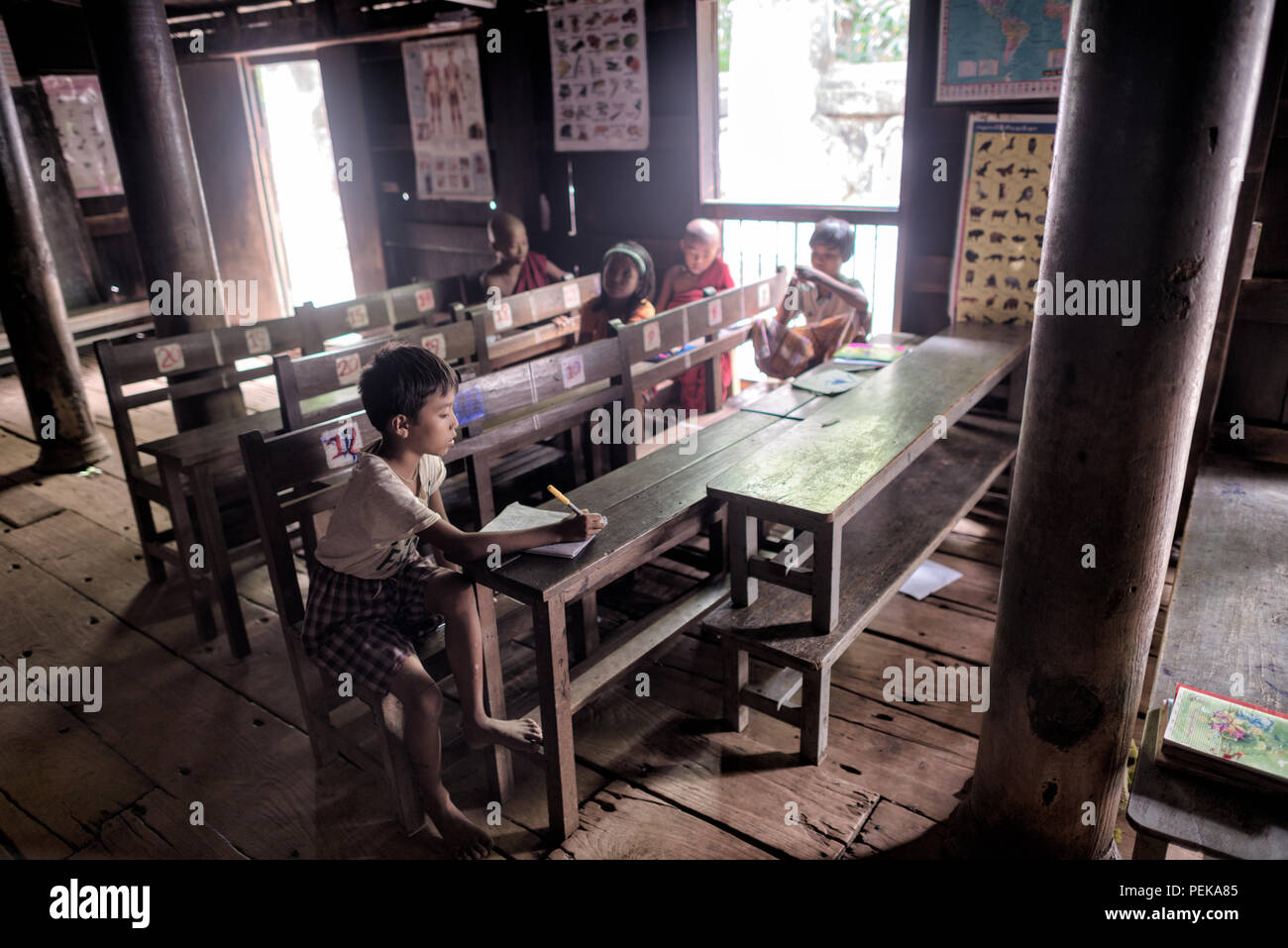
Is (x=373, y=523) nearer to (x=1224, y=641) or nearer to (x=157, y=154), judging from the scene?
(x=1224, y=641)

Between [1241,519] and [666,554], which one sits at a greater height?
[1241,519]

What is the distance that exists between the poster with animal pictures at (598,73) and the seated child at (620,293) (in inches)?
41.5

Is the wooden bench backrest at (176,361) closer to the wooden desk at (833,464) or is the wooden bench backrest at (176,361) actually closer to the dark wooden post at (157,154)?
the dark wooden post at (157,154)

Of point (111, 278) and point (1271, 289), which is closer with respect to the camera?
point (1271, 289)

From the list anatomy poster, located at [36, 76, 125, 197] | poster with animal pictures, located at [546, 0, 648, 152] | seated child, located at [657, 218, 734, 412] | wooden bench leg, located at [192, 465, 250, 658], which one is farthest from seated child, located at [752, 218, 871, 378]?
anatomy poster, located at [36, 76, 125, 197]

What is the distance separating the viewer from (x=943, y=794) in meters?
2.69

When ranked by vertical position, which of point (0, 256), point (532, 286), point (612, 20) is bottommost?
point (532, 286)

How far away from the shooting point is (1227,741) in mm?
1922

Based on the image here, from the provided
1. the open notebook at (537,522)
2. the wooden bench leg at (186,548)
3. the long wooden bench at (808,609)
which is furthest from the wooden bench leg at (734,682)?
the wooden bench leg at (186,548)

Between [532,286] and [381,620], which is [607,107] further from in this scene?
[381,620]

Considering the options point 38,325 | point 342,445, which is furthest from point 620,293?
point 38,325

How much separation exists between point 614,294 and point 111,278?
6762 mm

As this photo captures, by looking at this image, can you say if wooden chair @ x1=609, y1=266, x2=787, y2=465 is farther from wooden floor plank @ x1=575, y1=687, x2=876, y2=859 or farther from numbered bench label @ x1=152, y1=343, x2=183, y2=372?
numbered bench label @ x1=152, y1=343, x2=183, y2=372

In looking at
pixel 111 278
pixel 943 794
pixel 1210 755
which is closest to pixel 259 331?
pixel 943 794
